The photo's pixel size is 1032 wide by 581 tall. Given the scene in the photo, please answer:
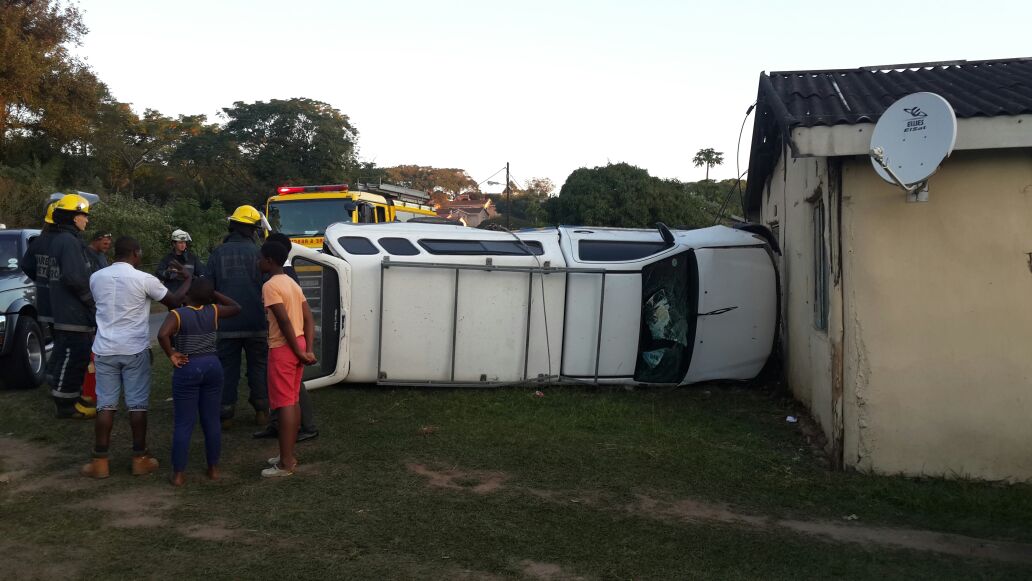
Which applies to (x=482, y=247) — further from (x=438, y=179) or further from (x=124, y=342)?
(x=438, y=179)

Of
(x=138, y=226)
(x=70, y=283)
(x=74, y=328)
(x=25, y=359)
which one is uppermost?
(x=138, y=226)

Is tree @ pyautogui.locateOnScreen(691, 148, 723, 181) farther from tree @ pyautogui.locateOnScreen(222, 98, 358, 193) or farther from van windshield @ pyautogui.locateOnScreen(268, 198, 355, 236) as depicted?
van windshield @ pyautogui.locateOnScreen(268, 198, 355, 236)

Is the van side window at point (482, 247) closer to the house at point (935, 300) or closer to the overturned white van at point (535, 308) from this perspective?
the overturned white van at point (535, 308)

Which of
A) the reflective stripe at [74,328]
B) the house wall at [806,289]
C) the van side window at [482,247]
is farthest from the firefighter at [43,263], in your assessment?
the house wall at [806,289]

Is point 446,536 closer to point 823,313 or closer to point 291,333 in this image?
point 291,333

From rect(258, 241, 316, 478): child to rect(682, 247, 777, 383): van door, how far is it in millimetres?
4797

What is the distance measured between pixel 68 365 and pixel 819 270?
676 cm

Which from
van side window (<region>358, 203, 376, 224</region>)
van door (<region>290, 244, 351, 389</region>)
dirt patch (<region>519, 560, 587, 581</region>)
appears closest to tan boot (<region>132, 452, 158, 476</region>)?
van door (<region>290, 244, 351, 389</region>)

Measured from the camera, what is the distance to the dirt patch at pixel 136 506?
5.18 meters

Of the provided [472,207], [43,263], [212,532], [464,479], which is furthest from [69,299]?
[472,207]

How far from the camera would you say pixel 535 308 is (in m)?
9.38

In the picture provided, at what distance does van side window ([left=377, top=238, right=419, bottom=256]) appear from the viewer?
930 cm

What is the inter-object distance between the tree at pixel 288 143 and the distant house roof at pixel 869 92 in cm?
3505

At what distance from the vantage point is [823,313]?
25.8 ft
